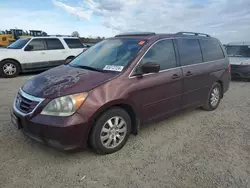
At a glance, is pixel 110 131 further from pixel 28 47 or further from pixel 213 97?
pixel 28 47

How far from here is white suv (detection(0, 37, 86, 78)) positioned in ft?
28.7

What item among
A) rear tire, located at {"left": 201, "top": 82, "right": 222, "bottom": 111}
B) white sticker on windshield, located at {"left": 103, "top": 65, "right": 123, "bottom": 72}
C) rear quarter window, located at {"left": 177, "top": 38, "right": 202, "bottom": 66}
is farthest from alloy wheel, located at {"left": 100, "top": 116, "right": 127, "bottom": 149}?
rear tire, located at {"left": 201, "top": 82, "right": 222, "bottom": 111}

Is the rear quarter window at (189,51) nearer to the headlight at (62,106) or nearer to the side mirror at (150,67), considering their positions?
the side mirror at (150,67)

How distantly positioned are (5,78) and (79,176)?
301 inches

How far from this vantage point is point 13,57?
8750mm

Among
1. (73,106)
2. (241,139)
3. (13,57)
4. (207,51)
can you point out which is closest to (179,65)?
(207,51)

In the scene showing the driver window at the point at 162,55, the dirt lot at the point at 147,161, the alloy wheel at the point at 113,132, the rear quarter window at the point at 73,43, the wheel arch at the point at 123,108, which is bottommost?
the dirt lot at the point at 147,161

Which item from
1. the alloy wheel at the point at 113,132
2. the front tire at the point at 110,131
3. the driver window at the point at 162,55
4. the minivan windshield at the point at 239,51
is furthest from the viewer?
the minivan windshield at the point at 239,51

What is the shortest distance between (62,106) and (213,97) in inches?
145

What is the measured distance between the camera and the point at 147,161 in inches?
115

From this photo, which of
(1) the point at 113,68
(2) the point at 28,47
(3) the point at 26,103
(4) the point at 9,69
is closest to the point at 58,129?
(3) the point at 26,103

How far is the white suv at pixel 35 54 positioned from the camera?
8.74 meters

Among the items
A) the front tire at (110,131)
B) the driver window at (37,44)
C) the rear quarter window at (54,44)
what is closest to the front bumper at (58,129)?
the front tire at (110,131)

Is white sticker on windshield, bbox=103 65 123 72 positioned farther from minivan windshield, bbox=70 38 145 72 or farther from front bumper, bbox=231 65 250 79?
front bumper, bbox=231 65 250 79
